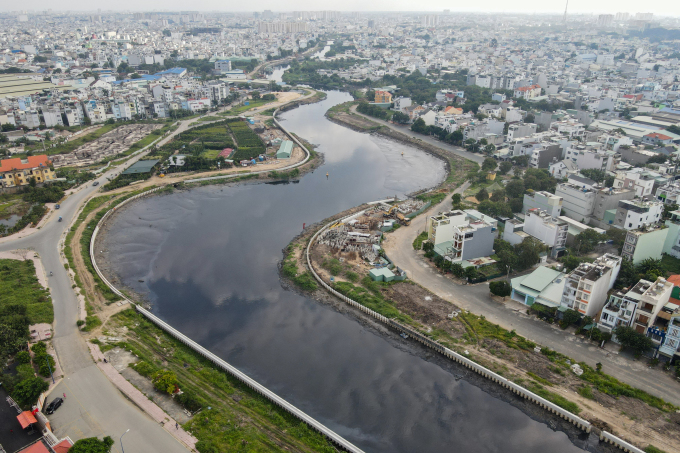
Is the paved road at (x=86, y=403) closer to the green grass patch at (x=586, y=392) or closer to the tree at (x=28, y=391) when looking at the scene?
the tree at (x=28, y=391)

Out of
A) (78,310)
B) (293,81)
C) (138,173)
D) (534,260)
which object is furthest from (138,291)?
(293,81)

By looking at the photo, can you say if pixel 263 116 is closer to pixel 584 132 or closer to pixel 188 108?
pixel 188 108

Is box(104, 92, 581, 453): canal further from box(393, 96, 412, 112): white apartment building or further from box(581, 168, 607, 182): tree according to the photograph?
box(393, 96, 412, 112): white apartment building

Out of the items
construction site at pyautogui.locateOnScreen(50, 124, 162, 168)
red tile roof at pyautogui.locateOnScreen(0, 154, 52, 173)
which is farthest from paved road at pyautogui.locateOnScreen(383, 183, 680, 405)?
construction site at pyautogui.locateOnScreen(50, 124, 162, 168)

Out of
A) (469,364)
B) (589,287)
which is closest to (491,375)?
(469,364)

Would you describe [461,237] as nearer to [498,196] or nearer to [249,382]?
[498,196]

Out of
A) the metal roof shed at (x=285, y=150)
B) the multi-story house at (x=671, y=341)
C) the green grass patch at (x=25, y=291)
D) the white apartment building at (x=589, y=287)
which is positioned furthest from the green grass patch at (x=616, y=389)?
the metal roof shed at (x=285, y=150)
